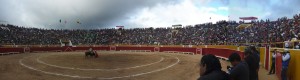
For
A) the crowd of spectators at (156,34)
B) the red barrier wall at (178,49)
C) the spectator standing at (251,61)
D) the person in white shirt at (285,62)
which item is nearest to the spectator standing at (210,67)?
the spectator standing at (251,61)

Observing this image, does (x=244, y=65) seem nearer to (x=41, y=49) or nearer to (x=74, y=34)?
(x=41, y=49)

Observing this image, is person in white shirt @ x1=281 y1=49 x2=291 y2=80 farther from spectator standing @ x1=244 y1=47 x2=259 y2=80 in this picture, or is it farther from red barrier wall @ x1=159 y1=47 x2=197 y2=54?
red barrier wall @ x1=159 y1=47 x2=197 y2=54

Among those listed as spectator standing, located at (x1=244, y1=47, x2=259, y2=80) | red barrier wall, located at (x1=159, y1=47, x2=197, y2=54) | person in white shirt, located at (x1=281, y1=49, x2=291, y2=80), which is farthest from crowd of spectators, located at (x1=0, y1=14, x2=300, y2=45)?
spectator standing, located at (x1=244, y1=47, x2=259, y2=80)

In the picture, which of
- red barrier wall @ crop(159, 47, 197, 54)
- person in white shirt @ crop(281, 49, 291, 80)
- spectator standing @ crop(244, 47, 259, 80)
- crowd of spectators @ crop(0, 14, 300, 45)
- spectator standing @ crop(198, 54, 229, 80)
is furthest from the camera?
crowd of spectators @ crop(0, 14, 300, 45)

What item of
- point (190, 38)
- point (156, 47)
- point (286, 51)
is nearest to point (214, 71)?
point (286, 51)

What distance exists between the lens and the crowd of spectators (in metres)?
44.5

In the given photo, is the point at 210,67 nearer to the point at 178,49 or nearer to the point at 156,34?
the point at 178,49

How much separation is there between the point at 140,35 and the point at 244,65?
68.1 meters

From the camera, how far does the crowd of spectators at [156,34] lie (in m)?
44.5

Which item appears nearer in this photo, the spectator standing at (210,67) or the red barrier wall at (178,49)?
the spectator standing at (210,67)

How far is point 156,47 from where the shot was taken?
53188 millimetres

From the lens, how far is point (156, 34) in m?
71.1

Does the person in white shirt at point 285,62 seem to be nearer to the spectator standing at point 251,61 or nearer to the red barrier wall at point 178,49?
the spectator standing at point 251,61

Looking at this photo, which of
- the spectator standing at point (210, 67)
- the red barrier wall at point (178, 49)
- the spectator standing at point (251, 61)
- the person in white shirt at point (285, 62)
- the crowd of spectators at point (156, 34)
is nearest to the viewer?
the spectator standing at point (210, 67)
